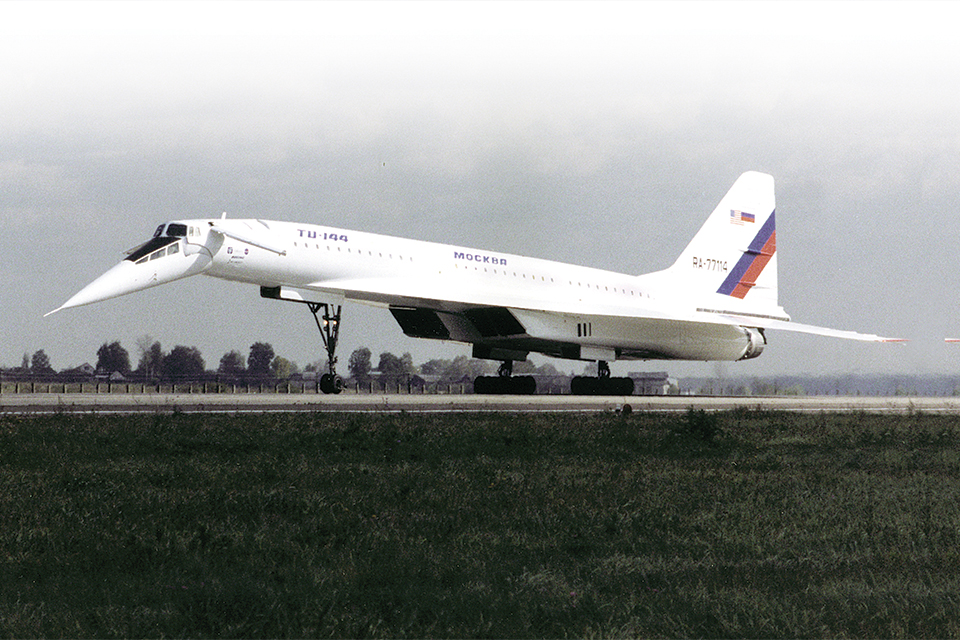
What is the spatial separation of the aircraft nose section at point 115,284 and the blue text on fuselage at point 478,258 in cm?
979

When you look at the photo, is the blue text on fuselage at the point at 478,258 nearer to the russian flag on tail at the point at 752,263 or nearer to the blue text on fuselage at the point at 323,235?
the blue text on fuselage at the point at 323,235

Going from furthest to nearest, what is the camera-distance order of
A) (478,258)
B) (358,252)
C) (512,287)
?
(512,287) → (478,258) → (358,252)

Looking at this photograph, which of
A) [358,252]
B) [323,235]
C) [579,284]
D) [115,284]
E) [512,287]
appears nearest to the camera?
[115,284]

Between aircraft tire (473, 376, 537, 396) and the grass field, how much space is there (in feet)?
66.1

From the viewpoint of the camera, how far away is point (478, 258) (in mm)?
32688

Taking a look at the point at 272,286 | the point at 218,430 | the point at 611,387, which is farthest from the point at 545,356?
the point at 218,430

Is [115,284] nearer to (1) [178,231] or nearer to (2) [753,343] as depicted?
(1) [178,231]

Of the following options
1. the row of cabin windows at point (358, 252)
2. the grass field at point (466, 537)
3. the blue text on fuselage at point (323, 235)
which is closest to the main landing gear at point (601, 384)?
the row of cabin windows at point (358, 252)

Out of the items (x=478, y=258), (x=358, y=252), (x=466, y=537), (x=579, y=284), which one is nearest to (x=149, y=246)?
(x=358, y=252)

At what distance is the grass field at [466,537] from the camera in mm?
5996

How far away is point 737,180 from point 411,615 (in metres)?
39.5

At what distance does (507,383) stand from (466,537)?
27.8 m

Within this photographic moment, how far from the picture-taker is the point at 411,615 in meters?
5.93

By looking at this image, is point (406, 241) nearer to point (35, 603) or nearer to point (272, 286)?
point (272, 286)
